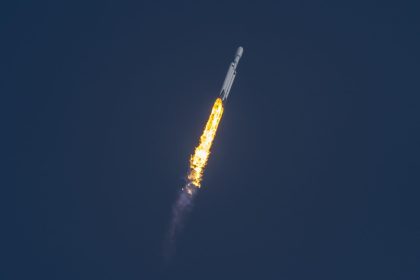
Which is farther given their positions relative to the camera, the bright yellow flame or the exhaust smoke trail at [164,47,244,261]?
the exhaust smoke trail at [164,47,244,261]

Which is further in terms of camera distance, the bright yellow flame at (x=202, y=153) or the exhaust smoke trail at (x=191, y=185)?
the exhaust smoke trail at (x=191, y=185)

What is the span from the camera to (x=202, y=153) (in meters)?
81.1

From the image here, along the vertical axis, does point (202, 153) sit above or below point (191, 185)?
above

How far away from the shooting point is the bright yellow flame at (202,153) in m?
80.2

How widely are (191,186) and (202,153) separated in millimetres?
5645

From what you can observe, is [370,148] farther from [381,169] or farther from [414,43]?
[414,43]

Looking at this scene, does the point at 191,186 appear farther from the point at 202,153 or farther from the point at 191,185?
the point at 202,153

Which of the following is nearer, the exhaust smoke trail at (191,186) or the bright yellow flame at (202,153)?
the bright yellow flame at (202,153)

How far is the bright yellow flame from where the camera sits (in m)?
80.2

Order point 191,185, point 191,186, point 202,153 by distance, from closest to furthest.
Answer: point 202,153 < point 191,185 < point 191,186

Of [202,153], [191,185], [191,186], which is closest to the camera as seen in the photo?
[202,153]

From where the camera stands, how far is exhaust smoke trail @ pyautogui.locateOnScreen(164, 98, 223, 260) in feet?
265

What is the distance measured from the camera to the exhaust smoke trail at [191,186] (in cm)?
8081

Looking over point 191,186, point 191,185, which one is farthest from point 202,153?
point 191,186
